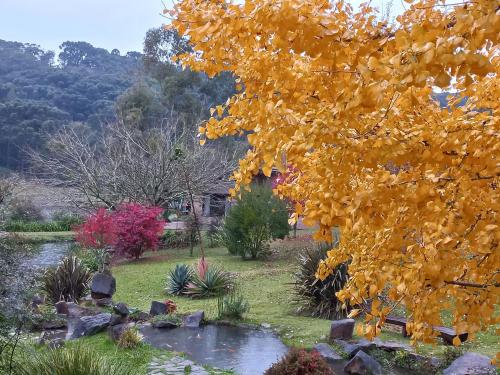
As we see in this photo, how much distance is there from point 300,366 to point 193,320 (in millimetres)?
4557

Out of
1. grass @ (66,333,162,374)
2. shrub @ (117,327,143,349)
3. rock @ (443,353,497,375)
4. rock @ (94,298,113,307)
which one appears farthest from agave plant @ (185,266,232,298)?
rock @ (443,353,497,375)

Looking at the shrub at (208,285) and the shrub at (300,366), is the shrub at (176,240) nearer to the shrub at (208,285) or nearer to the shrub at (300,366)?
the shrub at (208,285)

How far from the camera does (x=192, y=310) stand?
1105cm

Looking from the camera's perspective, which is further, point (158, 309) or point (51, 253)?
point (51, 253)

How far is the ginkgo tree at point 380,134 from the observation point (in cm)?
199

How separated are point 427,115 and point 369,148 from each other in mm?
1216

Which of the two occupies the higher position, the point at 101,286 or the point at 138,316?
the point at 101,286

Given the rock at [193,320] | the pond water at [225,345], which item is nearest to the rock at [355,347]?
the pond water at [225,345]

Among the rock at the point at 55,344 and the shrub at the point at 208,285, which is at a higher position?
the shrub at the point at 208,285

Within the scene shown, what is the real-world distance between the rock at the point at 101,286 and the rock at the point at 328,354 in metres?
5.38

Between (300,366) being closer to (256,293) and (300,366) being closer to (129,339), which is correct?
(129,339)

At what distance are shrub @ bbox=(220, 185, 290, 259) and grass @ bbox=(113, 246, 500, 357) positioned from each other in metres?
0.52

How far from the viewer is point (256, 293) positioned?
12539 mm

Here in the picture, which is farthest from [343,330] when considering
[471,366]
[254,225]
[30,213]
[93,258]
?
[30,213]
